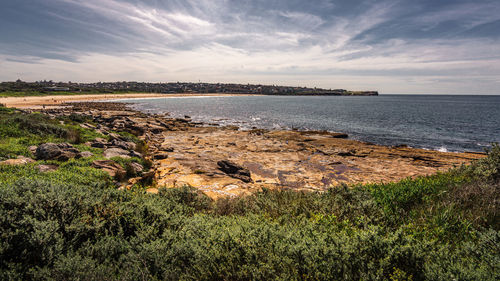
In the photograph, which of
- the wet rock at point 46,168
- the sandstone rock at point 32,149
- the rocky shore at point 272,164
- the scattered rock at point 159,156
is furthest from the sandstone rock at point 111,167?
the scattered rock at point 159,156

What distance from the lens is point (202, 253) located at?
332 centimetres

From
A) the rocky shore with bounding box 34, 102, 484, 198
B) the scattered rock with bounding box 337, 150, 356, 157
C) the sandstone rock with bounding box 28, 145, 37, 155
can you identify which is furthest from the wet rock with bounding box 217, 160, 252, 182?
the scattered rock with bounding box 337, 150, 356, 157

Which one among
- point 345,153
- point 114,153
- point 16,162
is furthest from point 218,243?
point 345,153

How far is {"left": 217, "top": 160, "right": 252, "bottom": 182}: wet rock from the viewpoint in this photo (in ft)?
37.7

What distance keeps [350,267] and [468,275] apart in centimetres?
132

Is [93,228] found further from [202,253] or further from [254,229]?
[254,229]

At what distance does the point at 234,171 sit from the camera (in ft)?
39.5

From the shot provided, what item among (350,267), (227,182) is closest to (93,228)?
(350,267)

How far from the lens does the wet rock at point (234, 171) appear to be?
1148 cm

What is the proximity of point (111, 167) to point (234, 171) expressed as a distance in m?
5.95

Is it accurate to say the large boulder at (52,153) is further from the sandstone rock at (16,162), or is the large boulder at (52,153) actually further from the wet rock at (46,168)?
the wet rock at (46,168)

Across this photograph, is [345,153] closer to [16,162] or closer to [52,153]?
[52,153]

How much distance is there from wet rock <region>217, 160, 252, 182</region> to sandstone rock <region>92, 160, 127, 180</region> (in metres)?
4.95

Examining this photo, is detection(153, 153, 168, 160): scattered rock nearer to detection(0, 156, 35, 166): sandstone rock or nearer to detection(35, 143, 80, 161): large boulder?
detection(35, 143, 80, 161): large boulder
